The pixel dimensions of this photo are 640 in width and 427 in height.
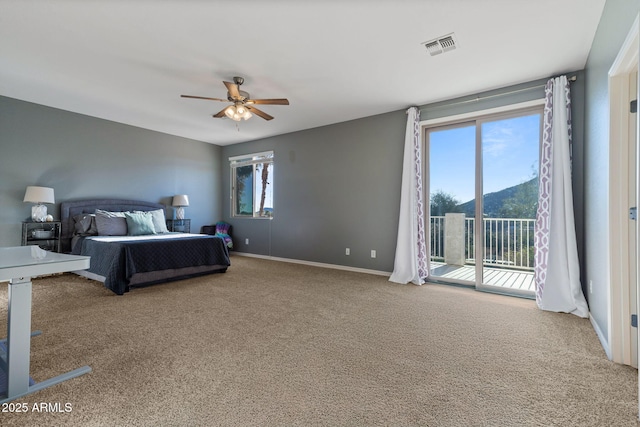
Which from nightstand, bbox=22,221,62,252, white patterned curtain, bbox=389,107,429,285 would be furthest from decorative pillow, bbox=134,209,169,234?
white patterned curtain, bbox=389,107,429,285

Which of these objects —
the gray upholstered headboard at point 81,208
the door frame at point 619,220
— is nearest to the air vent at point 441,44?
the door frame at point 619,220

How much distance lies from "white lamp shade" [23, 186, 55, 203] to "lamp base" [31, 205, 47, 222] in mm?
213

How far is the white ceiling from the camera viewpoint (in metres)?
2.22

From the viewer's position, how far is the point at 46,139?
14.2 feet

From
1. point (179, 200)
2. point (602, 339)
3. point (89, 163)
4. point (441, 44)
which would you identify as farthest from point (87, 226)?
point (602, 339)

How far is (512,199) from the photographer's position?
11.7 feet

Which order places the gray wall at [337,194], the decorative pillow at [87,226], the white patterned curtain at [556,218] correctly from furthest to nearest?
the gray wall at [337,194] < the decorative pillow at [87,226] < the white patterned curtain at [556,218]

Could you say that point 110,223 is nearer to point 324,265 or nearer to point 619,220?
point 324,265

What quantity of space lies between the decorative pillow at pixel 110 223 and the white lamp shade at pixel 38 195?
620 mm

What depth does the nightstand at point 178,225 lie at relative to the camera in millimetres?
5867

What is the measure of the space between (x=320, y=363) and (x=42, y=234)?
4708 millimetres

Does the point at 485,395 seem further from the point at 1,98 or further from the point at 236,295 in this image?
the point at 1,98

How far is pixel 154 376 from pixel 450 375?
1.79m

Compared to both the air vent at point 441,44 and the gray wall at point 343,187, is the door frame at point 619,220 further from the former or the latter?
the gray wall at point 343,187
